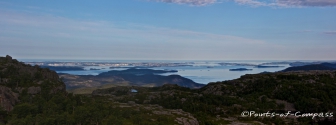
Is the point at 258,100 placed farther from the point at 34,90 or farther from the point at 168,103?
the point at 34,90

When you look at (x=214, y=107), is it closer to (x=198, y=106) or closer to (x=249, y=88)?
(x=198, y=106)

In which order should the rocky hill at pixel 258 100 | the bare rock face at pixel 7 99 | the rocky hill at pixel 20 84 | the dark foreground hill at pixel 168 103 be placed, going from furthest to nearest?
the rocky hill at pixel 258 100, the rocky hill at pixel 20 84, the bare rock face at pixel 7 99, the dark foreground hill at pixel 168 103

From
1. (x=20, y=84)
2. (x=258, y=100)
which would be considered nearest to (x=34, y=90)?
(x=20, y=84)

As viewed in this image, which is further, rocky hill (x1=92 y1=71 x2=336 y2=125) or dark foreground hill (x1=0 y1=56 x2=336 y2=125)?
rocky hill (x1=92 y1=71 x2=336 y2=125)

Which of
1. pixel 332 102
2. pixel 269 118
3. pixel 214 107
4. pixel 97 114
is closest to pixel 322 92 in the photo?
pixel 332 102

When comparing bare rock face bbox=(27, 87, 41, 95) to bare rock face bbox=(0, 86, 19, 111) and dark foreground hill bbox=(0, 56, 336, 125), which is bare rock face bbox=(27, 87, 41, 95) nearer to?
dark foreground hill bbox=(0, 56, 336, 125)

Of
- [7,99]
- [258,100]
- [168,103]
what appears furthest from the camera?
[258,100]

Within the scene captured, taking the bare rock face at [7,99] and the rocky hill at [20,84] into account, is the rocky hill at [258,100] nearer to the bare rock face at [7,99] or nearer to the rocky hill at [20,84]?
the rocky hill at [20,84]

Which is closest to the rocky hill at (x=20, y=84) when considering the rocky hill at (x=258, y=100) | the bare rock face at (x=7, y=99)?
the bare rock face at (x=7, y=99)

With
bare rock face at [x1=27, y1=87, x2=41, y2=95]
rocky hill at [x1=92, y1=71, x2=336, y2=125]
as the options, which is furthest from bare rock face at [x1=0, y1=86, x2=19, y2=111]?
rocky hill at [x1=92, y1=71, x2=336, y2=125]
